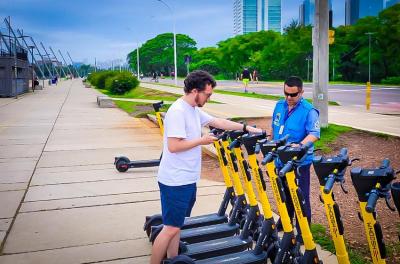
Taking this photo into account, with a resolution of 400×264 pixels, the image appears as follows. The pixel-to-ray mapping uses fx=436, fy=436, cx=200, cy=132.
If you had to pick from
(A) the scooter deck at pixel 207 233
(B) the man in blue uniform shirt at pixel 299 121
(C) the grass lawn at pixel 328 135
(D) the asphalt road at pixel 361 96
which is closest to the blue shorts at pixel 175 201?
(A) the scooter deck at pixel 207 233

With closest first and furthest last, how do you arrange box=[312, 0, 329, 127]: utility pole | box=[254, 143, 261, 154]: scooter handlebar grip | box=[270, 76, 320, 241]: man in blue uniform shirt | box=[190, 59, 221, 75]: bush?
box=[254, 143, 261, 154]: scooter handlebar grip, box=[270, 76, 320, 241]: man in blue uniform shirt, box=[312, 0, 329, 127]: utility pole, box=[190, 59, 221, 75]: bush

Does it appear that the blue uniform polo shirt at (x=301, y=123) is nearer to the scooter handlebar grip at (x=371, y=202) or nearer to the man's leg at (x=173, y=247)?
the man's leg at (x=173, y=247)

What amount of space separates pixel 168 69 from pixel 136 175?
120 metres

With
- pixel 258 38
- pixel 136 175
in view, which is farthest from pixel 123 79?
pixel 258 38

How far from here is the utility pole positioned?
1050cm

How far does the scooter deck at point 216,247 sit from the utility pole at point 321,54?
7256 mm

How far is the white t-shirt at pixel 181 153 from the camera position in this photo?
342 centimetres

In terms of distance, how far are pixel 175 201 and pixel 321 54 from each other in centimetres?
815

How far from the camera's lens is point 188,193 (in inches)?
140

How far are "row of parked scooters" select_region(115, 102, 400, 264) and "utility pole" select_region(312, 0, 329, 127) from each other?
654 cm

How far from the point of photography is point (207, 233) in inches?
177

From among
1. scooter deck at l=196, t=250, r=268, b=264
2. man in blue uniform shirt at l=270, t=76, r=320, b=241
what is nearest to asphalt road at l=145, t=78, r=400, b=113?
man in blue uniform shirt at l=270, t=76, r=320, b=241

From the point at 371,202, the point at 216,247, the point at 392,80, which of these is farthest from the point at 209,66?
the point at 371,202

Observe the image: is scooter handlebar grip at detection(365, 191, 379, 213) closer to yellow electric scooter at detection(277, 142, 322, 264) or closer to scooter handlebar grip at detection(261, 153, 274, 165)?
yellow electric scooter at detection(277, 142, 322, 264)
